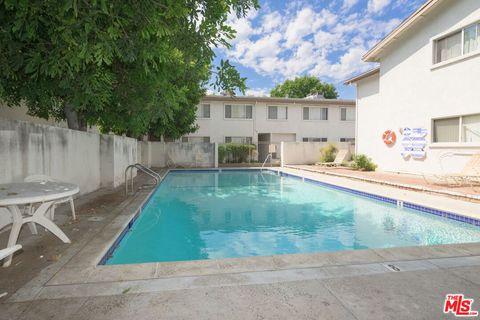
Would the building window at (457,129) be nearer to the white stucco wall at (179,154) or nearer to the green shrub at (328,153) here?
the green shrub at (328,153)

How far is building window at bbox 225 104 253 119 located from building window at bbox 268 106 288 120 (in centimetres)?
167

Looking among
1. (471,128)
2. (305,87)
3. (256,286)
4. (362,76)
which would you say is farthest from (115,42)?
(305,87)

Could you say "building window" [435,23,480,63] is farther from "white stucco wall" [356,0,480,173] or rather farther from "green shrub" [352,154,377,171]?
"green shrub" [352,154,377,171]

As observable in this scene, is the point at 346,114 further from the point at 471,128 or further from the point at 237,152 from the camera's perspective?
the point at 471,128

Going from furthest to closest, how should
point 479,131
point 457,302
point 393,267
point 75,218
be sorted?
point 479,131 < point 75,218 < point 393,267 < point 457,302

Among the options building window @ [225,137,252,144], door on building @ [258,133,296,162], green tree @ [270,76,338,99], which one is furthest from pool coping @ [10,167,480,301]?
green tree @ [270,76,338,99]

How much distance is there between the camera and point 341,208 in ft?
27.7

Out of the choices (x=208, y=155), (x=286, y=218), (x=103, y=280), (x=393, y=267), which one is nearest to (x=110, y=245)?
(x=103, y=280)

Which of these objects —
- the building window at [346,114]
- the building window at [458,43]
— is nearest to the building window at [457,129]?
the building window at [458,43]

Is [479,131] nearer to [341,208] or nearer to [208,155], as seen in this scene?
[341,208]

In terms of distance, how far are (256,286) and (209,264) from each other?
75cm

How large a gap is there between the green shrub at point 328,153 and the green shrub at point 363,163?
12.0 feet

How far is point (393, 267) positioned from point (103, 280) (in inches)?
123

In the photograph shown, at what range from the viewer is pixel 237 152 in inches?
863
